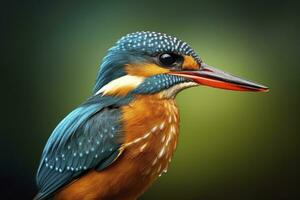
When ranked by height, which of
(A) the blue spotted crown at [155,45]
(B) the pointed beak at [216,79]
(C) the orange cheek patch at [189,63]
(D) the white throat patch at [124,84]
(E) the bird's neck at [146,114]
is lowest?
(E) the bird's neck at [146,114]

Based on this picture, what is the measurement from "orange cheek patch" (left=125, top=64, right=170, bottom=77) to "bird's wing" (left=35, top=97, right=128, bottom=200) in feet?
0.19

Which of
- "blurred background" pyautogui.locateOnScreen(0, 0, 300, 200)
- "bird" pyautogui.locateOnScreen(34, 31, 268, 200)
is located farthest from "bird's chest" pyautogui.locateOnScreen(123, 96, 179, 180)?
"blurred background" pyautogui.locateOnScreen(0, 0, 300, 200)

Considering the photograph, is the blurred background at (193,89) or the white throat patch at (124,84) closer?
the white throat patch at (124,84)

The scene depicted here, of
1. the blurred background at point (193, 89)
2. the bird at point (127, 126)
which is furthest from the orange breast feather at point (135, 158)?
the blurred background at point (193, 89)

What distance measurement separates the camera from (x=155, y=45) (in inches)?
35.6

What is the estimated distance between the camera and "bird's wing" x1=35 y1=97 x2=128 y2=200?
34.4 inches

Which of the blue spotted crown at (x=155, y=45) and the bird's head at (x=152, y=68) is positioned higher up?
the blue spotted crown at (x=155, y=45)

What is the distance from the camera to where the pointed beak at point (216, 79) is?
91cm

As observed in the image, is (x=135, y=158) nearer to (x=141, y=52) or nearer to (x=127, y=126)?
(x=127, y=126)

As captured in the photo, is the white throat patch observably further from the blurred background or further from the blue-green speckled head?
the blurred background

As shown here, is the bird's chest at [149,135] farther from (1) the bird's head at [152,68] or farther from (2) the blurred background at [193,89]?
(2) the blurred background at [193,89]

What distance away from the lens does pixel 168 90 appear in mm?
905

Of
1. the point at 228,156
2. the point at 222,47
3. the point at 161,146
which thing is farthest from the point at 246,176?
the point at 161,146
